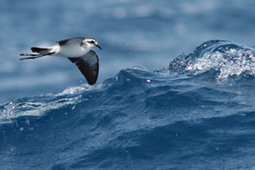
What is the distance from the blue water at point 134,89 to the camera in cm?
1313

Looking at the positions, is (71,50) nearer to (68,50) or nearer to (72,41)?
(68,50)

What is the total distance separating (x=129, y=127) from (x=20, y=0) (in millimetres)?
11251

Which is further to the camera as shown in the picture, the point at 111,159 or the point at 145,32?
the point at 145,32

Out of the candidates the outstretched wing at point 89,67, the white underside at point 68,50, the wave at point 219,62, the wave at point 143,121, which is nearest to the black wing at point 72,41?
the white underside at point 68,50

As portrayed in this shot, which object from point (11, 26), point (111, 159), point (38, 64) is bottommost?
point (111, 159)

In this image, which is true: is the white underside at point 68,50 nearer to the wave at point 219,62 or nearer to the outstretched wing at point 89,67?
the outstretched wing at point 89,67

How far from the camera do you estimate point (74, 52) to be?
13523 millimetres

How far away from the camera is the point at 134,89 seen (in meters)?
16.1

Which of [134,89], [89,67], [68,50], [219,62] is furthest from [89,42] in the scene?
[219,62]

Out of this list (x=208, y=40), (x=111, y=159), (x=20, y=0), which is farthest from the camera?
(x=20, y=0)

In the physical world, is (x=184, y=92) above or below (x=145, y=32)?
below

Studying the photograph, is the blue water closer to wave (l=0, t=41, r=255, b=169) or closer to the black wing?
wave (l=0, t=41, r=255, b=169)

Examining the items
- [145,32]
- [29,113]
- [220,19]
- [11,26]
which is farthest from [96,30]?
[29,113]

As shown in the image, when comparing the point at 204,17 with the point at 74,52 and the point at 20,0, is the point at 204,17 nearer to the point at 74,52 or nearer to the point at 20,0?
the point at 20,0
